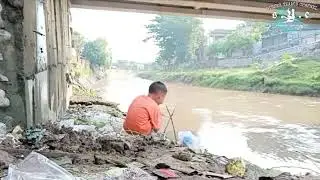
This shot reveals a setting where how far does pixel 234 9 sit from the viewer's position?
8695 mm

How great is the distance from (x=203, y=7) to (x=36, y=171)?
6592 mm

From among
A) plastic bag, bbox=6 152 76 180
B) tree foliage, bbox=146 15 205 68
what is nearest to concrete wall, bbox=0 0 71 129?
plastic bag, bbox=6 152 76 180

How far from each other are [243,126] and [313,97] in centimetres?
1266

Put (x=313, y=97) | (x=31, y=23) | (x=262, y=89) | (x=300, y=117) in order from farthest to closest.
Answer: (x=262, y=89), (x=313, y=97), (x=300, y=117), (x=31, y=23)

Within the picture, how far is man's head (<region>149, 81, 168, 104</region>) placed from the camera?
16.7 ft

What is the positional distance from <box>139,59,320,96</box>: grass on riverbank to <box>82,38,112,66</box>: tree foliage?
30.5ft

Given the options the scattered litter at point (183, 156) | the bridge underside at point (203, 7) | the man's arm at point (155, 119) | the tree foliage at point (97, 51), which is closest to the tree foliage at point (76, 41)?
the bridge underside at point (203, 7)

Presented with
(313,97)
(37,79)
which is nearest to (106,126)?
(37,79)

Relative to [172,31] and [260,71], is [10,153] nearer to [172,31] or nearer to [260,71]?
[260,71]

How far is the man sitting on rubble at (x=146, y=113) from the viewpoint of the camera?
4992mm

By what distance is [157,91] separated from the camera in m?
5.12

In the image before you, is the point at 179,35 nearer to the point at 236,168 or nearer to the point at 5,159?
the point at 236,168

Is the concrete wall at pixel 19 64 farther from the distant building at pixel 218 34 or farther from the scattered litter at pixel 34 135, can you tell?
the distant building at pixel 218 34

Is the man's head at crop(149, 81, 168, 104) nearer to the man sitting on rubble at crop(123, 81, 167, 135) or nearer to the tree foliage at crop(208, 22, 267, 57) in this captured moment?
the man sitting on rubble at crop(123, 81, 167, 135)
